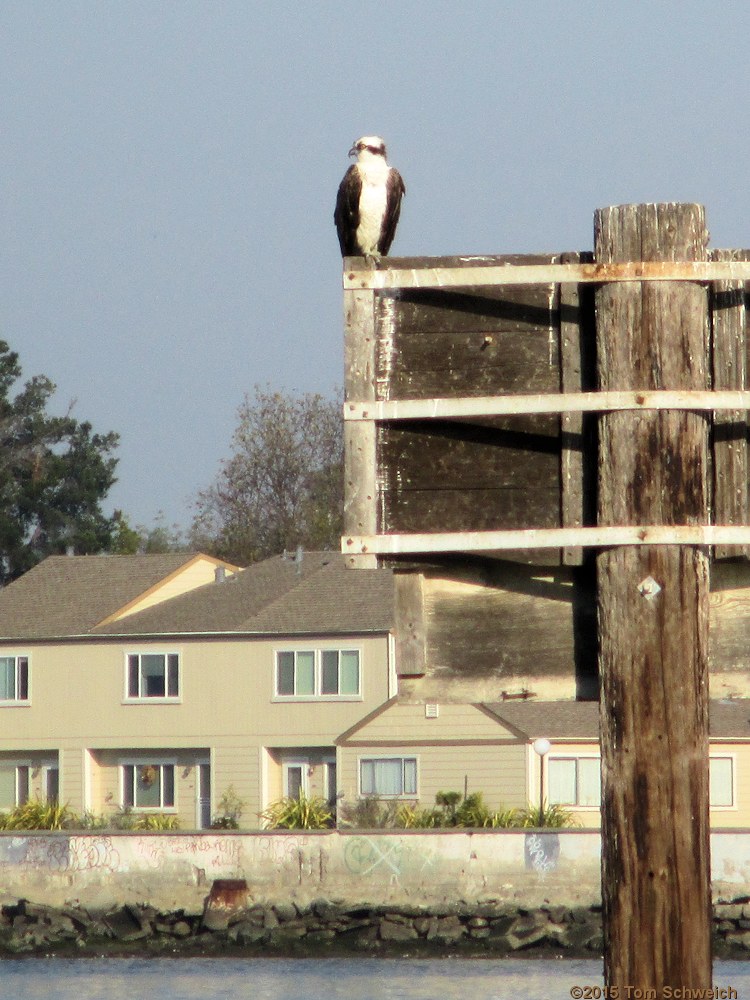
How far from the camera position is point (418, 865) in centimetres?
3450

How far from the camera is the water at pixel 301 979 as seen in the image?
105 feet

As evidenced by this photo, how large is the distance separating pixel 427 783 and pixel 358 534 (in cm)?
3660

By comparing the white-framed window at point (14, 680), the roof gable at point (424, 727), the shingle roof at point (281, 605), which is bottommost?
the roof gable at point (424, 727)

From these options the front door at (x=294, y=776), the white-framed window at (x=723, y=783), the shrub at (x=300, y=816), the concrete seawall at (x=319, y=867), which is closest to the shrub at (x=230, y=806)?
the front door at (x=294, y=776)

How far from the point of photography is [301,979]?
33.9 metres

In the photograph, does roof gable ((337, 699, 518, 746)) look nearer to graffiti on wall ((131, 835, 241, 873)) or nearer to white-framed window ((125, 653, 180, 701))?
white-framed window ((125, 653, 180, 701))

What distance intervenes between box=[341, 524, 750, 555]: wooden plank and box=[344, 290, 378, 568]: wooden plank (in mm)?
59

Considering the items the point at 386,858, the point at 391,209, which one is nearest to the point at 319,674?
the point at 386,858

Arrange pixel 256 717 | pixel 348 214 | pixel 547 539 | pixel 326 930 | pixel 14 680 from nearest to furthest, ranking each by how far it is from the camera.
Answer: pixel 547 539
pixel 348 214
pixel 326 930
pixel 256 717
pixel 14 680

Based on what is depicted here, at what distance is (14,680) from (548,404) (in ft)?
145

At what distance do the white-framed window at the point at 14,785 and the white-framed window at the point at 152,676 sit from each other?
3.80 m

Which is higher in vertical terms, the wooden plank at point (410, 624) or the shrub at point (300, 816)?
the wooden plank at point (410, 624)

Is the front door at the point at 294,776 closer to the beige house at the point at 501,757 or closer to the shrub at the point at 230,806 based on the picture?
the shrub at the point at 230,806

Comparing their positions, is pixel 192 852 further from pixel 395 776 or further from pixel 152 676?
pixel 152 676
